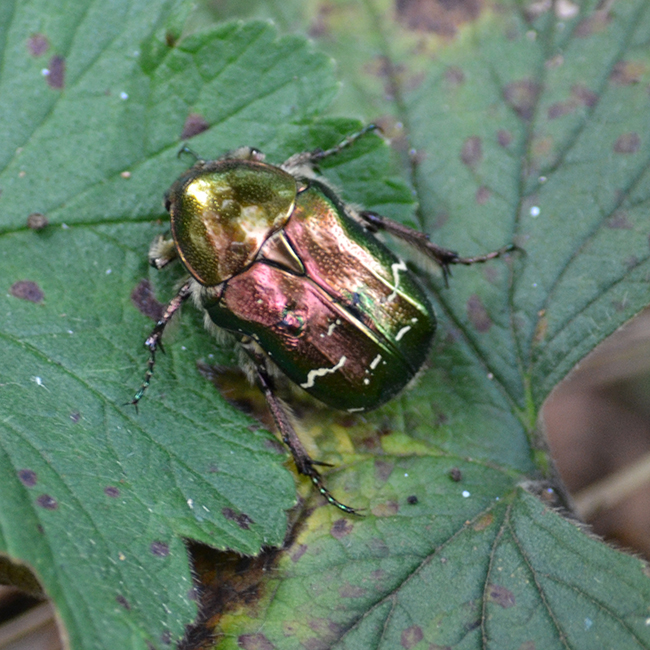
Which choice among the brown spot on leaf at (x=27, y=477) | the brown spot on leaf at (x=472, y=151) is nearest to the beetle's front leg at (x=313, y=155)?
the brown spot on leaf at (x=472, y=151)

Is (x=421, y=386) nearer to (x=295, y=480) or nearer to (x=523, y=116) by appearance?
(x=295, y=480)

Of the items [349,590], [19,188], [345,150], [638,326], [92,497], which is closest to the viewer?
[92,497]

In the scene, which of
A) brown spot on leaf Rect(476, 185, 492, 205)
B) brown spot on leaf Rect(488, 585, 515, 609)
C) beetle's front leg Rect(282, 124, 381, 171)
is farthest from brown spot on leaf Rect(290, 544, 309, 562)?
brown spot on leaf Rect(476, 185, 492, 205)

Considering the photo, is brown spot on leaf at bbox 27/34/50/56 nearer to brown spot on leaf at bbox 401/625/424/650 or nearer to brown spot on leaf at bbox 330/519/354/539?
brown spot on leaf at bbox 330/519/354/539

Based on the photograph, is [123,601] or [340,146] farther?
[340,146]

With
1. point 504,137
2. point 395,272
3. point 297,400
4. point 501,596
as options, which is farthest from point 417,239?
point 501,596

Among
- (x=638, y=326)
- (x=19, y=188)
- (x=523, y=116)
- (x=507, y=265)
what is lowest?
(x=638, y=326)

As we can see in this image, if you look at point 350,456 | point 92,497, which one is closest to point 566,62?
point 350,456

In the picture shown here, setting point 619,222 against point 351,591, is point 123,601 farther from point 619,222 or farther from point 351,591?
point 619,222
